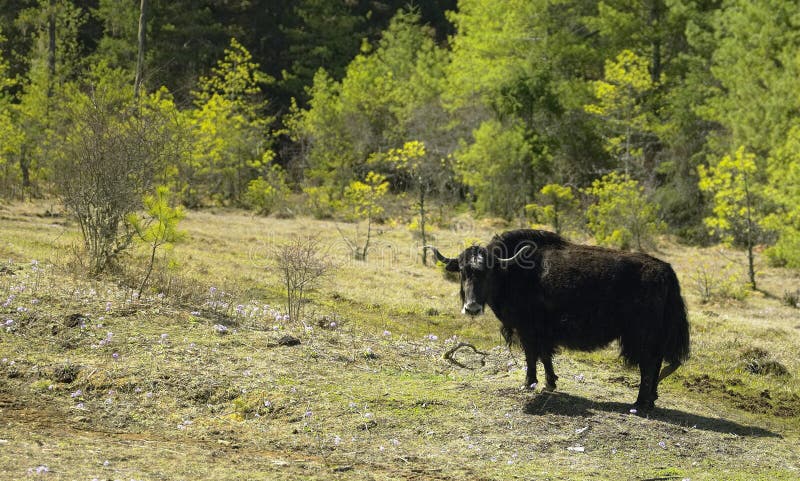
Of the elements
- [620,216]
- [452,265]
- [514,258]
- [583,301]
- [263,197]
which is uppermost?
[620,216]

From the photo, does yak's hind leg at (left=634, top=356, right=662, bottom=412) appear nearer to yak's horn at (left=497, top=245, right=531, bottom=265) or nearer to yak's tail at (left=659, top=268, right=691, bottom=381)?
yak's tail at (left=659, top=268, right=691, bottom=381)

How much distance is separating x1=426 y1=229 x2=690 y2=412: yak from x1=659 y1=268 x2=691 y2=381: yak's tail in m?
0.01

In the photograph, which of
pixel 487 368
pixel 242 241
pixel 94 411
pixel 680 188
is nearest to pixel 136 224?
pixel 94 411

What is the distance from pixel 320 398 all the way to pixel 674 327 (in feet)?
15.0

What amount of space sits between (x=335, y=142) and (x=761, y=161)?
64.6ft

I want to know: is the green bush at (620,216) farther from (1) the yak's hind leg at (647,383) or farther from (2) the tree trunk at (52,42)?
(2) the tree trunk at (52,42)

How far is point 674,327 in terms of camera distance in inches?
456

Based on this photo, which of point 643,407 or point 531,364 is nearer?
point 643,407

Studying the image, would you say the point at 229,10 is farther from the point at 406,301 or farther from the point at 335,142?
the point at 406,301

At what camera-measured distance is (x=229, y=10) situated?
177 ft

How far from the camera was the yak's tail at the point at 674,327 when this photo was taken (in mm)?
11578

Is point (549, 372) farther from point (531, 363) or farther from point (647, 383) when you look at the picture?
point (647, 383)

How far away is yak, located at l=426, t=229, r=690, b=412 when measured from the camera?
37.7 ft

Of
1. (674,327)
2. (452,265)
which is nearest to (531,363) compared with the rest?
(452,265)
